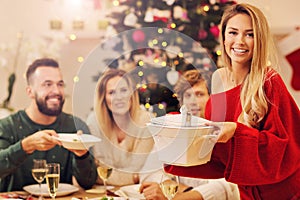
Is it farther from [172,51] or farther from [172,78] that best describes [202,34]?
[172,78]

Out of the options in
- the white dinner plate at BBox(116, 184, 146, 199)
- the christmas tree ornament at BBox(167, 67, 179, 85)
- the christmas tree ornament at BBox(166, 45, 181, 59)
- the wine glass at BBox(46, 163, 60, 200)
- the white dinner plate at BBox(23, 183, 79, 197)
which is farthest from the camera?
the christmas tree ornament at BBox(166, 45, 181, 59)

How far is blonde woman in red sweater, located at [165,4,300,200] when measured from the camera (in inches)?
70.3

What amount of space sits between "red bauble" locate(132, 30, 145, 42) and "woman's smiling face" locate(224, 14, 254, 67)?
6.50ft

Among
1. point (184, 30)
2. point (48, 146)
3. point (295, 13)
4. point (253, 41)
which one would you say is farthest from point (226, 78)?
point (295, 13)

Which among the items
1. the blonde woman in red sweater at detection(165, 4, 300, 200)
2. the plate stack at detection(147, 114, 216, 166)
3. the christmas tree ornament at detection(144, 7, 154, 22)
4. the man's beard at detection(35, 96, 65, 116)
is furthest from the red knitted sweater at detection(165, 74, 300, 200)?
the christmas tree ornament at detection(144, 7, 154, 22)

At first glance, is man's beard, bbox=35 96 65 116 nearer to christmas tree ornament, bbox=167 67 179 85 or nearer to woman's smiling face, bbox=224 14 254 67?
christmas tree ornament, bbox=167 67 179 85

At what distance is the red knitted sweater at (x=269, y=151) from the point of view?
1.78 m

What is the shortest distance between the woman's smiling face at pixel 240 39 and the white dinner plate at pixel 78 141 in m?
0.83

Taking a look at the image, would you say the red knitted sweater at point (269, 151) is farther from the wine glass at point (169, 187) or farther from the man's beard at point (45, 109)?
the man's beard at point (45, 109)

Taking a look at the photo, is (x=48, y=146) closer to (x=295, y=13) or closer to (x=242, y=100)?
(x=242, y=100)

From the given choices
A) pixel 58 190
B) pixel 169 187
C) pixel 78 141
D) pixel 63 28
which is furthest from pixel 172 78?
pixel 63 28

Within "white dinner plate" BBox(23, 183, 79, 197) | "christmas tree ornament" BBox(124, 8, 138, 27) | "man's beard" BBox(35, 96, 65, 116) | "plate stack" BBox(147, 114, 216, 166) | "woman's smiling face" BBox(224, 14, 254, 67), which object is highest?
→ "christmas tree ornament" BBox(124, 8, 138, 27)

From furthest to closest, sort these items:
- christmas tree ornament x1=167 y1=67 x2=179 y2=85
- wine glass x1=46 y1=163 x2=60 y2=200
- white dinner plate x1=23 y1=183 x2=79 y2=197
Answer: christmas tree ornament x1=167 y1=67 x2=179 y2=85 < white dinner plate x1=23 y1=183 x2=79 y2=197 < wine glass x1=46 y1=163 x2=60 y2=200

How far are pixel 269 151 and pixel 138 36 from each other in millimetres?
2260
